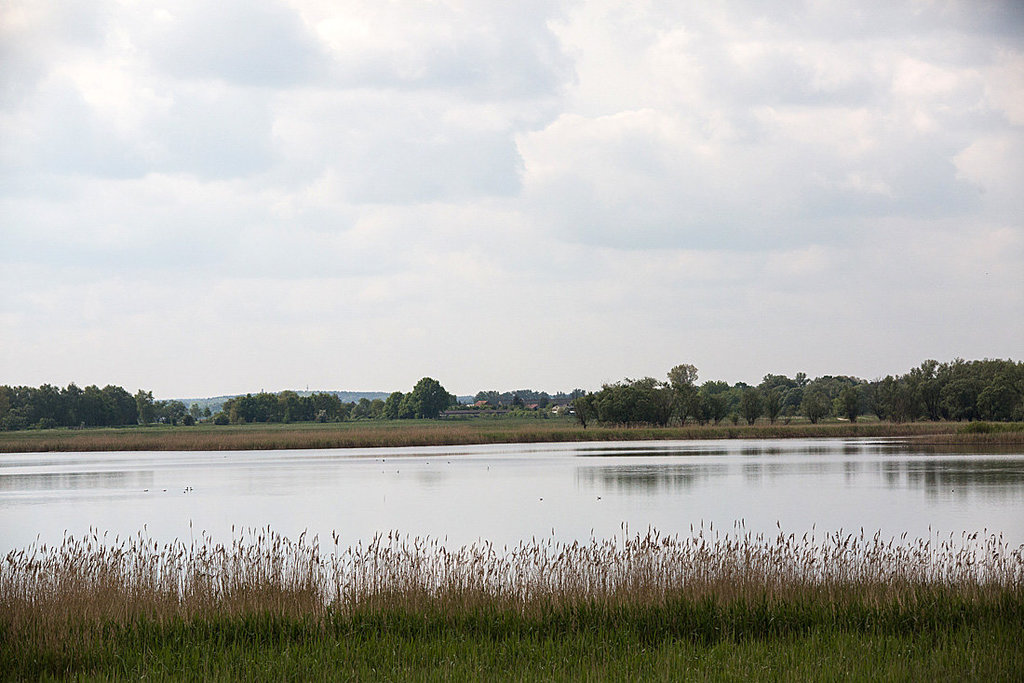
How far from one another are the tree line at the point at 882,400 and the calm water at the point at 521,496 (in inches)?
1532

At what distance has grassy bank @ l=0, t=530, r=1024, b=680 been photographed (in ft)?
27.8

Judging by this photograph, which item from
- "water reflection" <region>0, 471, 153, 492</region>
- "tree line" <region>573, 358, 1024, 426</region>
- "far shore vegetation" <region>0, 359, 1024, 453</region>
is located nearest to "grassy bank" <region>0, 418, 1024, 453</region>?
"far shore vegetation" <region>0, 359, 1024, 453</region>

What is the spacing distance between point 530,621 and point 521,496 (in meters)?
18.0

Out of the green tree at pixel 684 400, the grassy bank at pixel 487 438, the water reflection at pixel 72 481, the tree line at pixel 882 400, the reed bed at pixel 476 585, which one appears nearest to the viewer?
the reed bed at pixel 476 585

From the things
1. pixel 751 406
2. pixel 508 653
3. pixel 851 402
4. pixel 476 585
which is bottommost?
pixel 508 653

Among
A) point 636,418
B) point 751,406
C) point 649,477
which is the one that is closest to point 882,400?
point 751,406

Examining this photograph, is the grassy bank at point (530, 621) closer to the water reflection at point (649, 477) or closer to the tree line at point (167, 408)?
the water reflection at point (649, 477)

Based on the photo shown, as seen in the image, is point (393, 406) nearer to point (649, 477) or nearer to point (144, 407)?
point (144, 407)

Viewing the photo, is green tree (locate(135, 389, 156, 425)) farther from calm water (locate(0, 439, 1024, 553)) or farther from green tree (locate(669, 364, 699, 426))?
calm water (locate(0, 439, 1024, 553))

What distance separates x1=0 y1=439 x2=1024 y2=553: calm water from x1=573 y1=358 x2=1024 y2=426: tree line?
38915 millimetres

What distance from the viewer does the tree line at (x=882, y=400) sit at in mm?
79688

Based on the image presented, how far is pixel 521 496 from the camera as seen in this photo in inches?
1110

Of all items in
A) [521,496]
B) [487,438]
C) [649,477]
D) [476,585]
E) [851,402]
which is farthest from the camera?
[851,402]

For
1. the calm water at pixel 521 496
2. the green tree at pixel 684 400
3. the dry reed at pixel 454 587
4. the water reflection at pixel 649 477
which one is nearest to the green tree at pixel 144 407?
the green tree at pixel 684 400
